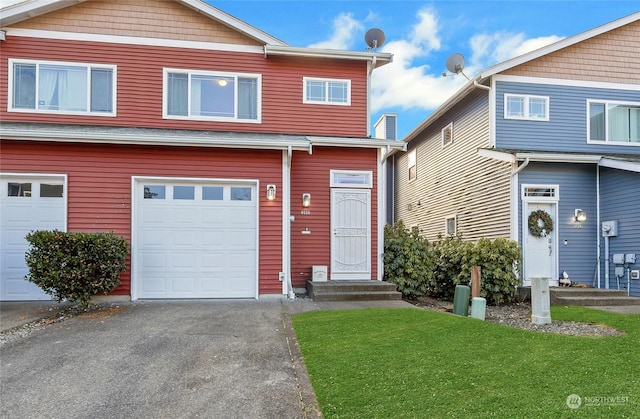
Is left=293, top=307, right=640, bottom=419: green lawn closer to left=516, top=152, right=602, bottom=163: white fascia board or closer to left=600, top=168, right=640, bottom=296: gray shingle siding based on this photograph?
left=600, top=168, right=640, bottom=296: gray shingle siding

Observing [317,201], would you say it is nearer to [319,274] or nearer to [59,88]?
[319,274]

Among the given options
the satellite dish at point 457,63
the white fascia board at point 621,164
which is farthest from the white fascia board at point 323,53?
the white fascia board at point 621,164

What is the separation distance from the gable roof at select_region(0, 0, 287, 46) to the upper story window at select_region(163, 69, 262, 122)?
892 mm

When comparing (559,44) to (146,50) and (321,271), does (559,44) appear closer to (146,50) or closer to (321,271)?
(321,271)

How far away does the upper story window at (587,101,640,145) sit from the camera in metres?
11.0

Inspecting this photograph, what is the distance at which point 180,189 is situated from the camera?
8555mm

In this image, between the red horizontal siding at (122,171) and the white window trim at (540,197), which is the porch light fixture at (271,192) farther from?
the white window trim at (540,197)

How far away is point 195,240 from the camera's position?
8.45 meters

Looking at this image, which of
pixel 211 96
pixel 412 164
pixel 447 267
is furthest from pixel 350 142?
pixel 412 164

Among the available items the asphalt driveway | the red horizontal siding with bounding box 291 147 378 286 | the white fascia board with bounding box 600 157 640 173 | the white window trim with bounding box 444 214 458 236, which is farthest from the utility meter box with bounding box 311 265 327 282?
the white fascia board with bounding box 600 157 640 173

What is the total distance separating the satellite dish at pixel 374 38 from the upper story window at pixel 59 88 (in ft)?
19.4

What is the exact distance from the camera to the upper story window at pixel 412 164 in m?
16.6

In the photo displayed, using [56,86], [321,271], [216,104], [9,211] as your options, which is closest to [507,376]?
[321,271]

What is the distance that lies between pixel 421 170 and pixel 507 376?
12.4m
